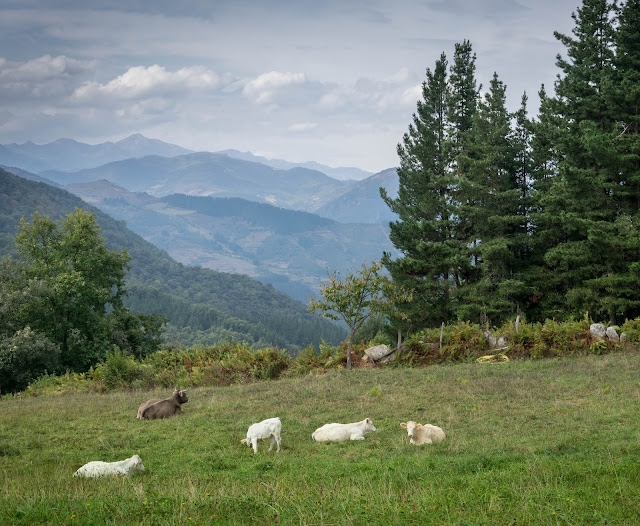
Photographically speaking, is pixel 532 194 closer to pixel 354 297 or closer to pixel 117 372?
pixel 354 297

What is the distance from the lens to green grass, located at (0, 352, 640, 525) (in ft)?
18.7

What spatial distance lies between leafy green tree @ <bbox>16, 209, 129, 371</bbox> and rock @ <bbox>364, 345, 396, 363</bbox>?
1830 centimetres

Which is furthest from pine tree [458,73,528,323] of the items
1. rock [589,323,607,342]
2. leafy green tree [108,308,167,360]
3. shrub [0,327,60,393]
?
shrub [0,327,60,393]

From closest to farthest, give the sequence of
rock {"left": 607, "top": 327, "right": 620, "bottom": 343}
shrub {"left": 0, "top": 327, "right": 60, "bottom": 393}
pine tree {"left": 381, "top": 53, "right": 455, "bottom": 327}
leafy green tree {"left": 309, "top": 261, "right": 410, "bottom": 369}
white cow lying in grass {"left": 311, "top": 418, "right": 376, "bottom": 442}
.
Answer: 1. white cow lying in grass {"left": 311, "top": 418, "right": 376, "bottom": 442}
2. rock {"left": 607, "top": 327, "right": 620, "bottom": 343}
3. leafy green tree {"left": 309, "top": 261, "right": 410, "bottom": 369}
4. shrub {"left": 0, "top": 327, "right": 60, "bottom": 393}
5. pine tree {"left": 381, "top": 53, "right": 455, "bottom": 327}

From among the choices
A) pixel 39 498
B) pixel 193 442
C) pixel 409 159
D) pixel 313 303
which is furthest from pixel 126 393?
pixel 409 159

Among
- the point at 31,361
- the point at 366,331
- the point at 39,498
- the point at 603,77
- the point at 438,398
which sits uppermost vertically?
the point at 603,77

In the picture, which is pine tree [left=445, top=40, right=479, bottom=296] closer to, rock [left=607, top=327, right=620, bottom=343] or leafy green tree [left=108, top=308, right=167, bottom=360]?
rock [left=607, top=327, right=620, bottom=343]

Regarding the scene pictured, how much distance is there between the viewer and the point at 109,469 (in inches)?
322

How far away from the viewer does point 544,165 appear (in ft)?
96.8

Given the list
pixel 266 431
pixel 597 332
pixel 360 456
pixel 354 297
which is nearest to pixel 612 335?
pixel 597 332

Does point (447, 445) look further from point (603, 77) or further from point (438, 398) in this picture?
point (603, 77)

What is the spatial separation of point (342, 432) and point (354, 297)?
37.1ft

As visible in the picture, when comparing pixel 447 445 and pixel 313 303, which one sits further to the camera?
pixel 313 303

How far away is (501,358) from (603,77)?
1499 cm
